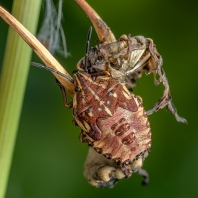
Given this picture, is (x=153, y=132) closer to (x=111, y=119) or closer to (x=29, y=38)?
(x=111, y=119)

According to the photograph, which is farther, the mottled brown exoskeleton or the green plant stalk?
the mottled brown exoskeleton

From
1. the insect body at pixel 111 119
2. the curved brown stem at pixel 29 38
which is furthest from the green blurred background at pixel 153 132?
the curved brown stem at pixel 29 38

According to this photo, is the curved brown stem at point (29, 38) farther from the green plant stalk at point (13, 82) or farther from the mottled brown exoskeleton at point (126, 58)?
the mottled brown exoskeleton at point (126, 58)

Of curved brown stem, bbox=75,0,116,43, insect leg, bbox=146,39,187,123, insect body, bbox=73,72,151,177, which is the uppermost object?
curved brown stem, bbox=75,0,116,43

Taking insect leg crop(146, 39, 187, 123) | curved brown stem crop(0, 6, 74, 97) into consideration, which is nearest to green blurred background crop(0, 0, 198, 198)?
insect leg crop(146, 39, 187, 123)

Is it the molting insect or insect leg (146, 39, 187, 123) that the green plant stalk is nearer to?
the molting insect

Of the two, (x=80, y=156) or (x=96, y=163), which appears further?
(x=80, y=156)

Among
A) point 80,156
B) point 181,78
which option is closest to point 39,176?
point 80,156

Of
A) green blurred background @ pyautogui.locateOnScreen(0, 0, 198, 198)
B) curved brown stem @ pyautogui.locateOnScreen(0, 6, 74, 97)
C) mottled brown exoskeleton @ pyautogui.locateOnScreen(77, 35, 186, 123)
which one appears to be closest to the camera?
curved brown stem @ pyautogui.locateOnScreen(0, 6, 74, 97)

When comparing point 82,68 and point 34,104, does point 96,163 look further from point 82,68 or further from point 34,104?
point 34,104
